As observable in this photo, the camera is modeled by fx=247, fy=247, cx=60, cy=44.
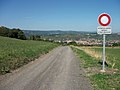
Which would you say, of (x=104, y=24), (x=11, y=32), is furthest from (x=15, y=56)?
(x=11, y=32)

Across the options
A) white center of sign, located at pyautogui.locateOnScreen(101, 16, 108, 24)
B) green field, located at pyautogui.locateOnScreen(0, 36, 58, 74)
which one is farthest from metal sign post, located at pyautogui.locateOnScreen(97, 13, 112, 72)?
green field, located at pyautogui.locateOnScreen(0, 36, 58, 74)

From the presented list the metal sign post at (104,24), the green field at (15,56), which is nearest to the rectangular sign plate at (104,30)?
the metal sign post at (104,24)

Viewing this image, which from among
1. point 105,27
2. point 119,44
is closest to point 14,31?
point 119,44

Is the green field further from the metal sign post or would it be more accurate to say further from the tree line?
the tree line

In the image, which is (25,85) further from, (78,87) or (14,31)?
(14,31)

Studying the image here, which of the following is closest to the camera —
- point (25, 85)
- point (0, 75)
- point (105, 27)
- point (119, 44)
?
point (25, 85)

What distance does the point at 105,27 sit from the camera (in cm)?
1338

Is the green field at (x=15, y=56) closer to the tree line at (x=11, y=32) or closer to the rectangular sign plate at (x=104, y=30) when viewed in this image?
the rectangular sign plate at (x=104, y=30)

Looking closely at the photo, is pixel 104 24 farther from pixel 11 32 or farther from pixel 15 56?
pixel 11 32

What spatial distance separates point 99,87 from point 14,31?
436 feet

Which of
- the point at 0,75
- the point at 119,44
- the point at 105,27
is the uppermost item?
the point at 105,27

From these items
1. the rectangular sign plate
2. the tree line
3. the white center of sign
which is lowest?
the tree line

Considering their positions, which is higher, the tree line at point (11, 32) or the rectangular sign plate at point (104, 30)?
the rectangular sign plate at point (104, 30)

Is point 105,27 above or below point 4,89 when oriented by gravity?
above
